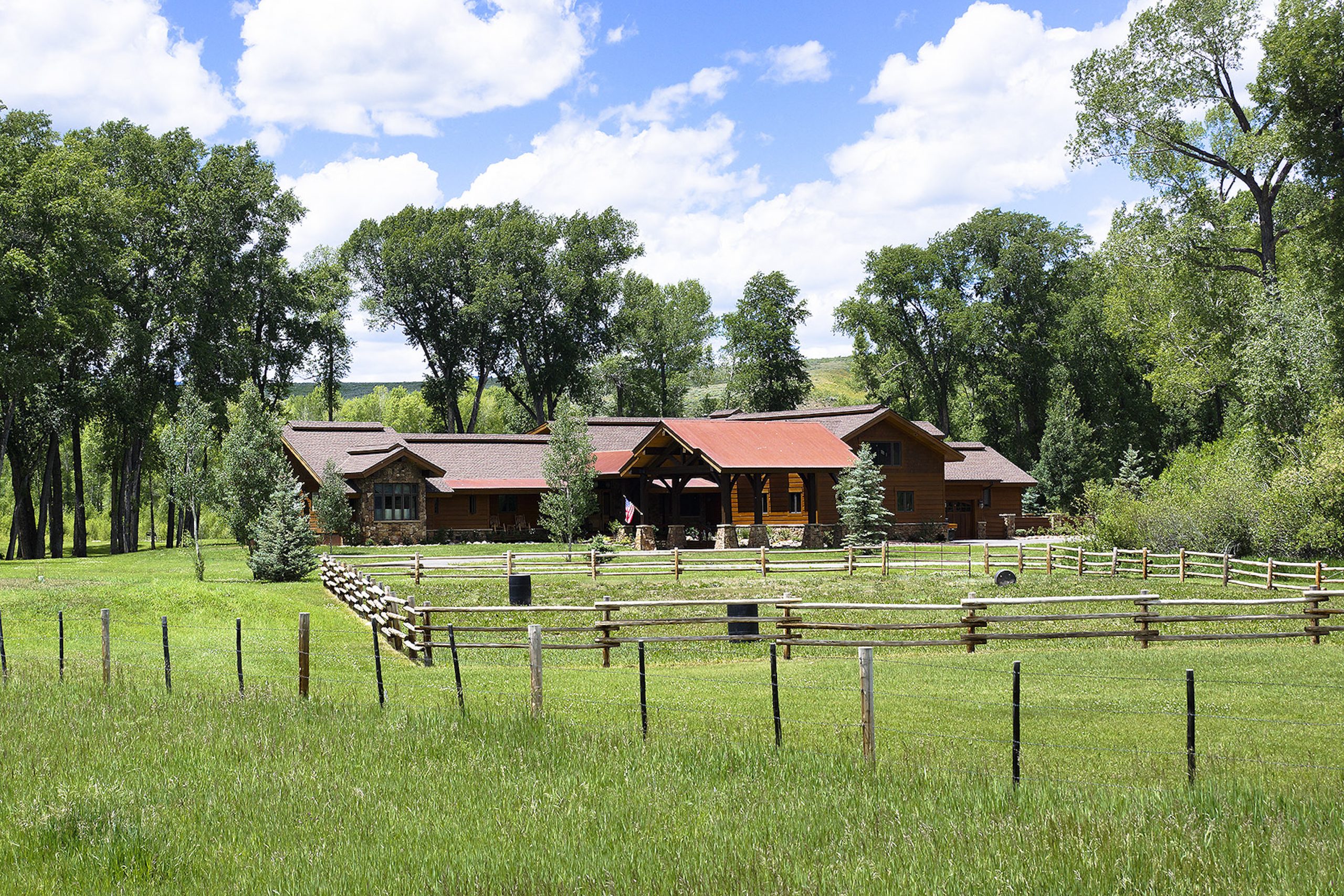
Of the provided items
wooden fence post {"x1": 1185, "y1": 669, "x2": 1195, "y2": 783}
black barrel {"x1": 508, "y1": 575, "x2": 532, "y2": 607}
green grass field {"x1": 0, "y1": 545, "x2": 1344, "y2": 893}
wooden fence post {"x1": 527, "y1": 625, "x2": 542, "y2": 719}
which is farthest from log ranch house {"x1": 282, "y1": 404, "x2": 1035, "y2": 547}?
wooden fence post {"x1": 1185, "y1": 669, "x2": 1195, "y2": 783}

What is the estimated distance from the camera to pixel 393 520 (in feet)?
178

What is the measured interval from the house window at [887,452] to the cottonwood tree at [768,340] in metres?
27.1

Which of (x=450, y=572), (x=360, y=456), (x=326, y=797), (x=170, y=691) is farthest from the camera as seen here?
(x=360, y=456)

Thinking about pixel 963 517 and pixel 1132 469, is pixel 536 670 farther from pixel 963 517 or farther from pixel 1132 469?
pixel 1132 469

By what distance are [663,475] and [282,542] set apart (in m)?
18.2

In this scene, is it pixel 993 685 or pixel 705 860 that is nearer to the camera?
pixel 705 860

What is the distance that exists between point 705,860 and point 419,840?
2.23 meters

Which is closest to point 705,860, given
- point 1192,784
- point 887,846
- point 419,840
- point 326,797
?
point 887,846

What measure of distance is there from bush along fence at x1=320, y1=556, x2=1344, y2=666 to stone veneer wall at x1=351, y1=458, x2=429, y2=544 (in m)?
22.2

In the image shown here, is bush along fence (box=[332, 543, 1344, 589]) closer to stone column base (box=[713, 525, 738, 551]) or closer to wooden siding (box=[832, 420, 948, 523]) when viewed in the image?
stone column base (box=[713, 525, 738, 551])

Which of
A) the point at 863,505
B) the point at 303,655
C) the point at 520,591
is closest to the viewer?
the point at 303,655

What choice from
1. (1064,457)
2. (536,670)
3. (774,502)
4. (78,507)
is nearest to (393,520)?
(78,507)

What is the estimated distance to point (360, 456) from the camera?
5547 centimetres

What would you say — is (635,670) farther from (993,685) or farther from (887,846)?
(887,846)
